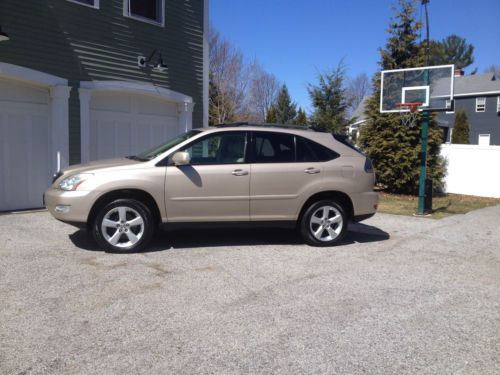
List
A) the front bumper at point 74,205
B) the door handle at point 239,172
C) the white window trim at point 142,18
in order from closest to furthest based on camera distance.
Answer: the front bumper at point 74,205 < the door handle at point 239,172 < the white window trim at point 142,18

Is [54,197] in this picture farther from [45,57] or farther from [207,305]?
[45,57]

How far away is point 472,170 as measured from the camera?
15.1 m

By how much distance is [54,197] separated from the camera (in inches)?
230

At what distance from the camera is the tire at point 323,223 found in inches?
261

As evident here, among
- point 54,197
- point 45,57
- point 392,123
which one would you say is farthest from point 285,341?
point 392,123

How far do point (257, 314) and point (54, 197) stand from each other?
3.34 m

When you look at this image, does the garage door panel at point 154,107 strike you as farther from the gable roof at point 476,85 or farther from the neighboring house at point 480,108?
the gable roof at point 476,85

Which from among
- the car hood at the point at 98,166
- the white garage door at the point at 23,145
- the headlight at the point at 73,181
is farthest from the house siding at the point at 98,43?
the headlight at the point at 73,181

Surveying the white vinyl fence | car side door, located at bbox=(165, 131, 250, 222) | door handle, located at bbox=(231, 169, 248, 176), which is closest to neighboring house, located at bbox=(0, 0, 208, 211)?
car side door, located at bbox=(165, 131, 250, 222)

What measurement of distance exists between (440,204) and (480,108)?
27.6m

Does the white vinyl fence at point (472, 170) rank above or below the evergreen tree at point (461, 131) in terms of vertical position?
below

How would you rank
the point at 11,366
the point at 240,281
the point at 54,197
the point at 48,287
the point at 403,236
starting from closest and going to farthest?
1. the point at 11,366
2. the point at 48,287
3. the point at 240,281
4. the point at 54,197
5. the point at 403,236

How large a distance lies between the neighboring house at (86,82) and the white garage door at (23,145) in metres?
0.02

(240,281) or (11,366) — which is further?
(240,281)
